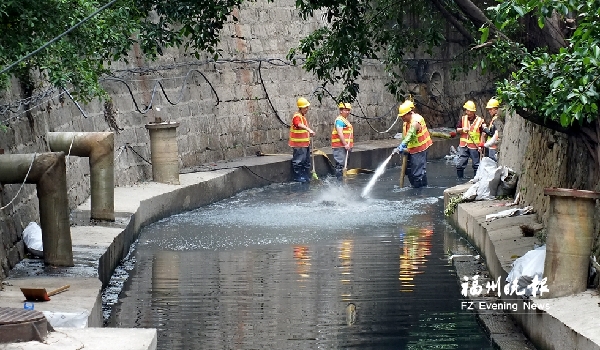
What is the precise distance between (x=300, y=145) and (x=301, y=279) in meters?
10.7

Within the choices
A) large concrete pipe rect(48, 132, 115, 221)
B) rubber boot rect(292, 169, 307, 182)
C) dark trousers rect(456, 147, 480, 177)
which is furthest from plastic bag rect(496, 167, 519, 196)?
rubber boot rect(292, 169, 307, 182)

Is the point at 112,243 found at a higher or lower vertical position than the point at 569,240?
lower

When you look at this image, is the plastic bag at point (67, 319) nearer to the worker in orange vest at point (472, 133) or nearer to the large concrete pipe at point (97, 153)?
the large concrete pipe at point (97, 153)

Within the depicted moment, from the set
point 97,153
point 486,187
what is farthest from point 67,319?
point 486,187

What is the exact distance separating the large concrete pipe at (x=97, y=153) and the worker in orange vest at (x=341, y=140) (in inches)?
386

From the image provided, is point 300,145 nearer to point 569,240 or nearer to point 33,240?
point 33,240

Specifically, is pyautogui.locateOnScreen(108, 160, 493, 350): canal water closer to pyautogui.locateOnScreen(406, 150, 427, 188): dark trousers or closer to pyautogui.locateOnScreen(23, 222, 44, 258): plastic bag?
pyautogui.locateOnScreen(23, 222, 44, 258): plastic bag

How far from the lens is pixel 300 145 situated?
75.5 feet

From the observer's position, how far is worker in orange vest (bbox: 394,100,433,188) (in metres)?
20.9

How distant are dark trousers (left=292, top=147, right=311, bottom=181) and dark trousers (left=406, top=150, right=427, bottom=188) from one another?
2504 mm

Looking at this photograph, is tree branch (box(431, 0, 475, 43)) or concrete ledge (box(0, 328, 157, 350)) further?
tree branch (box(431, 0, 475, 43))

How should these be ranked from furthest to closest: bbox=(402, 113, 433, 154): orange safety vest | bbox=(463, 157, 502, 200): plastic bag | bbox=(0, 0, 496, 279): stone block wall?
bbox=(402, 113, 433, 154): orange safety vest < bbox=(463, 157, 502, 200): plastic bag < bbox=(0, 0, 496, 279): stone block wall

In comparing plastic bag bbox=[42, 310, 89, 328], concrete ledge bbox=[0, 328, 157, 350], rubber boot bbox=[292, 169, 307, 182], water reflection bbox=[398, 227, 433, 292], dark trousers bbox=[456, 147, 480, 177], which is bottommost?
rubber boot bbox=[292, 169, 307, 182]

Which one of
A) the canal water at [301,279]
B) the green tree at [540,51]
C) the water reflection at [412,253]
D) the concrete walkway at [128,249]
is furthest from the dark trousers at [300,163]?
the green tree at [540,51]
